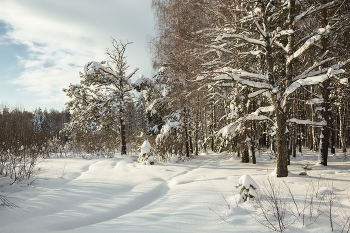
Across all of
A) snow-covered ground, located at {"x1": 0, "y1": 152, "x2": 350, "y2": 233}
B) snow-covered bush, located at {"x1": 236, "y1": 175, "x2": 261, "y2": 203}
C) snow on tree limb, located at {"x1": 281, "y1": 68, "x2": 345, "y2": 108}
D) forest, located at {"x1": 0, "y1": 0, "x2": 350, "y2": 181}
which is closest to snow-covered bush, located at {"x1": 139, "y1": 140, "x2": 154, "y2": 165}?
forest, located at {"x1": 0, "y1": 0, "x2": 350, "y2": 181}

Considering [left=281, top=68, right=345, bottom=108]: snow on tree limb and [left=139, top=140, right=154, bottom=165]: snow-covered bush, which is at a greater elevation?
[left=281, top=68, right=345, bottom=108]: snow on tree limb

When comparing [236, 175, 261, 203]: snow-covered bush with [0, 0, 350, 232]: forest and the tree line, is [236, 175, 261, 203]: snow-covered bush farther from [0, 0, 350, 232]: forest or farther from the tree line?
the tree line

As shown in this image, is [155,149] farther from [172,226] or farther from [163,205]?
[172,226]

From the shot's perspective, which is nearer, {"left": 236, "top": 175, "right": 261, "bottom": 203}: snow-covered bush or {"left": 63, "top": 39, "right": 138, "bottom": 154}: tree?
{"left": 236, "top": 175, "right": 261, "bottom": 203}: snow-covered bush

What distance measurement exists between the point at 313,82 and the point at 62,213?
6.20 m

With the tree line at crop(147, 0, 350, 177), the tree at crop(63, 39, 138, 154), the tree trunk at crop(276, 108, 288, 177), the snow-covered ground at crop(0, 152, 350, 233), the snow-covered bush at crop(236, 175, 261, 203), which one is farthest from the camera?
Result: the tree at crop(63, 39, 138, 154)

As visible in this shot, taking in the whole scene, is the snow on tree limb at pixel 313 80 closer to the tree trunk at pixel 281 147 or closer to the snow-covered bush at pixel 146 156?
the tree trunk at pixel 281 147

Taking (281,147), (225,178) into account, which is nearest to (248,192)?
(225,178)

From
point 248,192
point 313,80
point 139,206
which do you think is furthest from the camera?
point 313,80

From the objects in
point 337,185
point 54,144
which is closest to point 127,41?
point 54,144

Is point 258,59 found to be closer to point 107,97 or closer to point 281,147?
point 281,147

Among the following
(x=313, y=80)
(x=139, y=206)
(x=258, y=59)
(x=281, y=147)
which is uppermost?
(x=258, y=59)

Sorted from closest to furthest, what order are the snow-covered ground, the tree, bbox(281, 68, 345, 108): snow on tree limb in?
1. the snow-covered ground
2. bbox(281, 68, 345, 108): snow on tree limb
3. the tree

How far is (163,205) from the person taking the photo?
13.5ft
